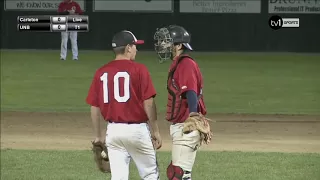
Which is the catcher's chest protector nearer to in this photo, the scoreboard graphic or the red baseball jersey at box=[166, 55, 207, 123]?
the red baseball jersey at box=[166, 55, 207, 123]

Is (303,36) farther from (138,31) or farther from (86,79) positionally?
(86,79)

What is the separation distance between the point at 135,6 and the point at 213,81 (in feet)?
36.4

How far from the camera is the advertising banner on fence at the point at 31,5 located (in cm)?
3222

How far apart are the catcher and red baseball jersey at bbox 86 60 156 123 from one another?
0.24m

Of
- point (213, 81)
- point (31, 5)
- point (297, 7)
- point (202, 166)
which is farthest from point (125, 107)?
point (31, 5)

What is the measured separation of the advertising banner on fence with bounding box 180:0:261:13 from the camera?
3212 cm

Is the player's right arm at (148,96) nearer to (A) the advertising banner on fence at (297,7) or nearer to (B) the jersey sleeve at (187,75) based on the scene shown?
(B) the jersey sleeve at (187,75)

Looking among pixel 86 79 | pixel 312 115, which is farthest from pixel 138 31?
pixel 312 115

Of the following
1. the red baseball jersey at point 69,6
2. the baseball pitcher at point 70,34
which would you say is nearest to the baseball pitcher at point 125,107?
the baseball pitcher at point 70,34

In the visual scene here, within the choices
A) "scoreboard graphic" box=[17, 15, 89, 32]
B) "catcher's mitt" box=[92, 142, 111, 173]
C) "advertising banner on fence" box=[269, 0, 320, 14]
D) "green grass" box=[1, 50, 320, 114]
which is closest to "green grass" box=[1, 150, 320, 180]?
"catcher's mitt" box=[92, 142, 111, 173]

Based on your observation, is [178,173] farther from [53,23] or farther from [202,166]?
[53,23]

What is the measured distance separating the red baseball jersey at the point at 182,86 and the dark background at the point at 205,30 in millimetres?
24990

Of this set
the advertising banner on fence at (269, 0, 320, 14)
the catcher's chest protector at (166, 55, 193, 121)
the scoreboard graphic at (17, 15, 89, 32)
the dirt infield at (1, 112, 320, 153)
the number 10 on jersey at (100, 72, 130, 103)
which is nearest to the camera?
the number 10 on jersey at (100, 72, 130, 103)

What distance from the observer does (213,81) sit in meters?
22.0
